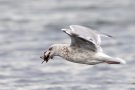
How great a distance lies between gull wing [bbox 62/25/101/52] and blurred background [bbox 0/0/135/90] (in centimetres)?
394

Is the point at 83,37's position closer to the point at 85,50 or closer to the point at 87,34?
the point at 87,34

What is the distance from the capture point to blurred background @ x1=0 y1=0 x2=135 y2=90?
16344 millimetres

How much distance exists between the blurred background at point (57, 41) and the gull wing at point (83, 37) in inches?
155

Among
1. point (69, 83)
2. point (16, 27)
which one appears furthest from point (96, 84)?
point (16, 27)

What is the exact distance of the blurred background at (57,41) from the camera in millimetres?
16344

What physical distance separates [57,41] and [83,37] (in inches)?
385

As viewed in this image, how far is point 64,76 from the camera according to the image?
1689cm

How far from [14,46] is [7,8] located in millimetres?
6429

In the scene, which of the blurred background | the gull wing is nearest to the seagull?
the gull wing

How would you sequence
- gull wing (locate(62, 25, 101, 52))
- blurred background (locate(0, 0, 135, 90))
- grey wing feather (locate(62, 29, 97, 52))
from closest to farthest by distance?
gull wing (locate(62, 25, 101, 52))
grey wing feather (locate(62, 29, 97, 52))
blurred background (locate(0, 0, 135, 90))

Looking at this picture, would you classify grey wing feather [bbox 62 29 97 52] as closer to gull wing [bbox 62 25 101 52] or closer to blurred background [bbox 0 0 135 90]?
gull wing [bbox 62 25 101 52]

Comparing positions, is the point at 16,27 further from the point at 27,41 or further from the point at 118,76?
the point at 118,76

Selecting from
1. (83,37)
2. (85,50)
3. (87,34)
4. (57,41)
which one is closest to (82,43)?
(85,50)

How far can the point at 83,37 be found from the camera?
10.8m
